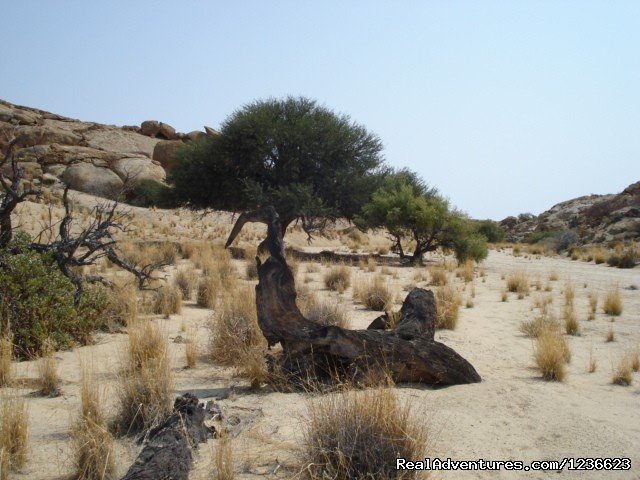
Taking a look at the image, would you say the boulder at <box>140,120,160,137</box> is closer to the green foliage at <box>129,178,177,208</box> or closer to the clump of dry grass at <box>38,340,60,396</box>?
the green foliage at <box>129,178,177,208</box>

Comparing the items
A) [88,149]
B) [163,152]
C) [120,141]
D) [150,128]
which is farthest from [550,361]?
[150,128]

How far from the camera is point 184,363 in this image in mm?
6570

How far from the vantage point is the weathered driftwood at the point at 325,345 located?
548 centimetres

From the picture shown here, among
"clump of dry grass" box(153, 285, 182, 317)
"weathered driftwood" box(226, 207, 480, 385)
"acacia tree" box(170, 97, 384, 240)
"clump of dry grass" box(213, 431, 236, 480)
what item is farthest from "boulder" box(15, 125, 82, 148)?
"clump of dry grass" box(213, 431, 236, 480)

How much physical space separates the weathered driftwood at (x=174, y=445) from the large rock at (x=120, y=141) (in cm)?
3919

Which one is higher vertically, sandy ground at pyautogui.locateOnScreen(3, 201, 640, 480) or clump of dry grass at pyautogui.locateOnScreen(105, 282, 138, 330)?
clump of dry grass at pyautogui.locateOnScreen(105, 282, 138, 330)

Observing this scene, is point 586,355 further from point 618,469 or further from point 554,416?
point 618,469

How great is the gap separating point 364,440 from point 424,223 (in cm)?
1816

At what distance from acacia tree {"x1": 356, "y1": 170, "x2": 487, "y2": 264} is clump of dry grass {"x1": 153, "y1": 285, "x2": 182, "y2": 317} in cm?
1311

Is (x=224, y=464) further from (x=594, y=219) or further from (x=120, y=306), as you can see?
(x=594, y=219)

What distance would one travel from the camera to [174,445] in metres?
3.38

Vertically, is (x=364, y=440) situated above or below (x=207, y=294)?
below

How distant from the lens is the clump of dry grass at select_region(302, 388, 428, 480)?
139 inches

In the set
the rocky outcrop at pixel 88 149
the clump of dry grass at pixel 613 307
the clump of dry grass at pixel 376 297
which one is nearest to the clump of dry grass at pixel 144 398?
the clump of dry grass at pixel 376 297
